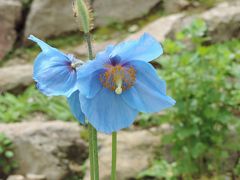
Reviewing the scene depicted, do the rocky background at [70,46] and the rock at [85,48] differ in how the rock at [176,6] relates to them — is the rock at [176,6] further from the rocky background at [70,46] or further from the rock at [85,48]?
the rock at [85,48]

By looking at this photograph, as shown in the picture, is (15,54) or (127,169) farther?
(15,54)

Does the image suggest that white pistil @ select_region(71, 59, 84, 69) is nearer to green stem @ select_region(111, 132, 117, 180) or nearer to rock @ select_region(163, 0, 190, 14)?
green stem @ select_region(111, 132, 117, 180)

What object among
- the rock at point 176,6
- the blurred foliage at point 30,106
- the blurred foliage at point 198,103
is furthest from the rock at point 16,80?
the blurred foliage at point 198,103

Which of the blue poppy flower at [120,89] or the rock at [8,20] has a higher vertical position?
the blue poppy flower at [120,89]

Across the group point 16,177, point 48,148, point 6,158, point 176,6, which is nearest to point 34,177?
point 16,177

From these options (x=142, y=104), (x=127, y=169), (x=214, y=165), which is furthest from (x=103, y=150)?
(x=142, y=104)

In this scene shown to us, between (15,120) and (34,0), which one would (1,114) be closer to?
A: (15,120)
